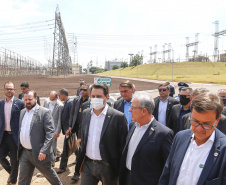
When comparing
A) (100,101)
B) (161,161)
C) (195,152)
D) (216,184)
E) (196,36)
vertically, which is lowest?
(161,161)

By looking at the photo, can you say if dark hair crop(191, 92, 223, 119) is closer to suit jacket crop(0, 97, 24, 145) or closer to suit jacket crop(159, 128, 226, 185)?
suit jacket crop(159, 128, 226, 185)

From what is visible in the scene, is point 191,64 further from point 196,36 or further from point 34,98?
point 34,98

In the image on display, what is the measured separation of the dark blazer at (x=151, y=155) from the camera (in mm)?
2439

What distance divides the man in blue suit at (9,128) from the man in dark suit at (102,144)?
1957mm

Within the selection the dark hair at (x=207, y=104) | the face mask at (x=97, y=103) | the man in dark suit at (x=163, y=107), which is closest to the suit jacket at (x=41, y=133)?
the face mask at (x=97, y=103)

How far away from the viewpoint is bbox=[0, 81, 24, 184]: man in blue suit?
4352 millimetres

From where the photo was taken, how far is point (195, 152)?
1.78 m

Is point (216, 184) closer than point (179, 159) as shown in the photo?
Yes

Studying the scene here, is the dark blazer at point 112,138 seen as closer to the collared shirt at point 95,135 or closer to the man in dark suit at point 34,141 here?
the collared shirt at point 95,135

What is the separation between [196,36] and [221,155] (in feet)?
426

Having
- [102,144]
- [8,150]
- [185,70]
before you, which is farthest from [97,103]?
[185,70]

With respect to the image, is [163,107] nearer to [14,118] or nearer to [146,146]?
[146,146]

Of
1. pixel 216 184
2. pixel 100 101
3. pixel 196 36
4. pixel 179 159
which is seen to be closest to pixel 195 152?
pixel 179 159

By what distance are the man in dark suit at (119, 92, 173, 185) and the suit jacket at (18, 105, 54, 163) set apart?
5.45ft
